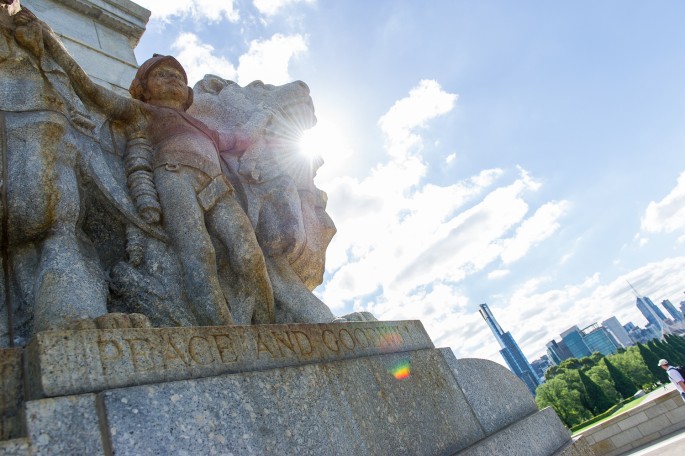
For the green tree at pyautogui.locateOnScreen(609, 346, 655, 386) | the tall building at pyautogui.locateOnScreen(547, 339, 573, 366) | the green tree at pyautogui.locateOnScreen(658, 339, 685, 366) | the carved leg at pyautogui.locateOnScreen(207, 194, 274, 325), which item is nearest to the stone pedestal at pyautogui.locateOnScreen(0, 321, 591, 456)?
the carved leg at pyautogui.locateOnScreen(207, 194, 274, 325)

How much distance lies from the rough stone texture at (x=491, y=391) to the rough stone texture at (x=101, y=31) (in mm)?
5025

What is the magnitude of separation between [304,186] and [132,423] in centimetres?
393

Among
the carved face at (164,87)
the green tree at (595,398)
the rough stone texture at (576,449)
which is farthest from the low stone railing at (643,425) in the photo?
the green tree at (595,398)

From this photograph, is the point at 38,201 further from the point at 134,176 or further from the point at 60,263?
the point at 134,176

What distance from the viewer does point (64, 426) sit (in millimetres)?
1758

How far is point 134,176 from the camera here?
153 inches

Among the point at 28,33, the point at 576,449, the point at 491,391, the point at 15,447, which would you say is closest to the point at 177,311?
the point at 15,447

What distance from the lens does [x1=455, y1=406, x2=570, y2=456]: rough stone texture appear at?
337 centimetres

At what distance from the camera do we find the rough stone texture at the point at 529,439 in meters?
3.37

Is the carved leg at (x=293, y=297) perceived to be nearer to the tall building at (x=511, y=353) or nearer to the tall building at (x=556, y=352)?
the tall building at (x=511, y=353)

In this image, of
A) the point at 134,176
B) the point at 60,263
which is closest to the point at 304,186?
the point at 134,176

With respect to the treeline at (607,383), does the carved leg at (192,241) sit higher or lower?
higher

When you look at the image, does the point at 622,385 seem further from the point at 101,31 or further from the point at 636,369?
the point at 101,31

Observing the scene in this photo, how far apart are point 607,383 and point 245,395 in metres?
57.3
